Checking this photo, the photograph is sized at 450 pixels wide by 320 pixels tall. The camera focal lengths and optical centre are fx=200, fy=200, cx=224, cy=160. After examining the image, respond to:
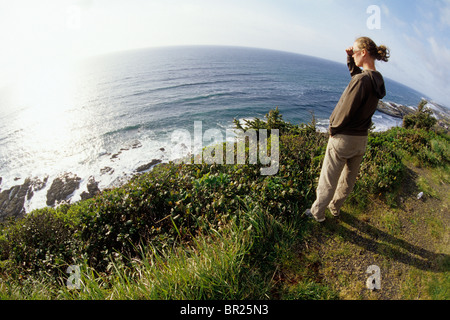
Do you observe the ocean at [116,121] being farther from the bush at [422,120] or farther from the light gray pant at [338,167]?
the light gray pant at [338,167]

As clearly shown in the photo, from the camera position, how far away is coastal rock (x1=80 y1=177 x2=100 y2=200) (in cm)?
1600

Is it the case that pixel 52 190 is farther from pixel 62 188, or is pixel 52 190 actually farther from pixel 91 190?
pixel 91 190

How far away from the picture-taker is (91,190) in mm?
16547

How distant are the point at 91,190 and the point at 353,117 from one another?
62.4 feet

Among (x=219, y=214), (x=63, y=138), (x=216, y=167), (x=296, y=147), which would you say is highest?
(x=296, y=147)

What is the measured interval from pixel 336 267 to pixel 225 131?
81.0 ft

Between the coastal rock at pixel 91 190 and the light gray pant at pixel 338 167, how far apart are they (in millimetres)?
17130

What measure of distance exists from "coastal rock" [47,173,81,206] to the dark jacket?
2016 centimetres

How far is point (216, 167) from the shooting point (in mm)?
5746

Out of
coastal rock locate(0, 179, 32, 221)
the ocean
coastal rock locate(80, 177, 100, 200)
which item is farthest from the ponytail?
coastal rock locate(0, 179, 32, 221)

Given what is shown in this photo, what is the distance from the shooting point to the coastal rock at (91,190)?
16003mm

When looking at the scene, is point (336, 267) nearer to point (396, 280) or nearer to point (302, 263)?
point (302, 263)
